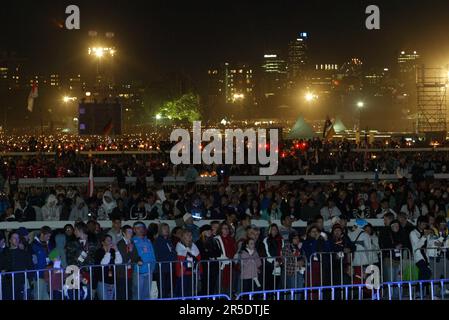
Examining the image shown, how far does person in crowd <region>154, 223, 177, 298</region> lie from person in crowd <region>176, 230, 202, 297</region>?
10cm

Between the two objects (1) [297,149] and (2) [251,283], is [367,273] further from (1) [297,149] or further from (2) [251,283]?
(1) [297,149]

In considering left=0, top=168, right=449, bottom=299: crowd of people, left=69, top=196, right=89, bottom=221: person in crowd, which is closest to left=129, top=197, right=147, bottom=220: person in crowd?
left=69, top=196, right=89, bottom=221: person in crowd

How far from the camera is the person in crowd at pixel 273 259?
40.8 ft

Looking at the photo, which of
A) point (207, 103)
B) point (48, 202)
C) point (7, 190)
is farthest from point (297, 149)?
point (207, 103)

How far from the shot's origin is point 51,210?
53.9 feet

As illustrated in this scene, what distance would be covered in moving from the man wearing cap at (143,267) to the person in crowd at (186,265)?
0.39 metres

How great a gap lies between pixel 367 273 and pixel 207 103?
103 metres

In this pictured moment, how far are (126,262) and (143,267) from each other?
0.29 meters

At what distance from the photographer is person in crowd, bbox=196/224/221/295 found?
12078mm

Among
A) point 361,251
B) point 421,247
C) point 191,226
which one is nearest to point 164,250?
point 191,226

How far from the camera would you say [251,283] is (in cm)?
1219

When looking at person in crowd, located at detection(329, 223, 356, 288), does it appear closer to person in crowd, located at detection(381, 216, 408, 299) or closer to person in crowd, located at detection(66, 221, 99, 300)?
person in crowd, located at detection(381, 216, 408, 299)

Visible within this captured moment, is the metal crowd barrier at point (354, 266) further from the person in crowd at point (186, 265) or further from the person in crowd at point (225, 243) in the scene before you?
the person in crowd at point (186, 265)

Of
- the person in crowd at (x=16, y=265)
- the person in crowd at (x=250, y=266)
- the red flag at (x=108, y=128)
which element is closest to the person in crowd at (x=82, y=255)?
the person in crowd at (x=16, y=265)
